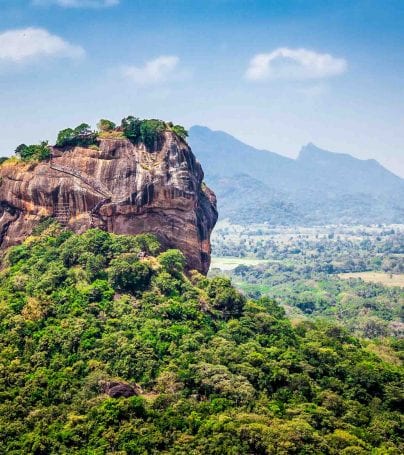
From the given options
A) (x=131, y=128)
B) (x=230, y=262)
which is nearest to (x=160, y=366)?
(x=131, y=128)

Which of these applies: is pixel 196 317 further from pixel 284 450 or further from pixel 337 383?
pixel 284 450

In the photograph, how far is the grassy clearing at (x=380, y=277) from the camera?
95.1m

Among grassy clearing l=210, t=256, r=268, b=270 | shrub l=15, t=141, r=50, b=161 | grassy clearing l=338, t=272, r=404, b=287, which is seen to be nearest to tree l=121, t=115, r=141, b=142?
shrub l=15, t=141, r=50, b=161

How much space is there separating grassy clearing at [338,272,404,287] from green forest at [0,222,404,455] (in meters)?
56.9

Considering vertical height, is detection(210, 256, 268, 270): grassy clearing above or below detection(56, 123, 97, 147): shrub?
below

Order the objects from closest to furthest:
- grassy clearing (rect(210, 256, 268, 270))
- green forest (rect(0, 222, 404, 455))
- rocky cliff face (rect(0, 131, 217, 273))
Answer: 1. green forest (rect(0, 222, 404, 455))
2. rocky cliff face (rect(0, 131, 217, 273))
3. grassy clearing (rect(210, 256, 268, 270))

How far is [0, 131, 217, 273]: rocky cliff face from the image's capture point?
38.0 metres

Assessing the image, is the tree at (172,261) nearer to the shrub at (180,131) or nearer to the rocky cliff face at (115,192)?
the rocky cliff face at (115,192)

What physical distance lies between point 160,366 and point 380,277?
256 ft

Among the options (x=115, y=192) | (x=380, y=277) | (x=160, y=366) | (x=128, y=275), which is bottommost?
(x=380, y=277)

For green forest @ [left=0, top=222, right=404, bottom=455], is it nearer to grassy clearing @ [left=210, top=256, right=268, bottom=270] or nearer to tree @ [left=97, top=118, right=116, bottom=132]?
tree @ [left=97, top=118, right=116, bottom=132]

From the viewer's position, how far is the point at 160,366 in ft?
96.0

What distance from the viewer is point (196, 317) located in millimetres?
33469

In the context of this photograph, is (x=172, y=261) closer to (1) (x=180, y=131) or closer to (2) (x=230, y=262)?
(1) (x=180, y=131)
